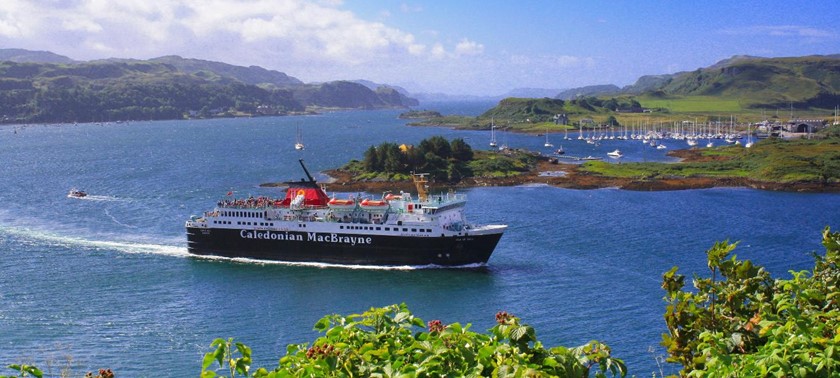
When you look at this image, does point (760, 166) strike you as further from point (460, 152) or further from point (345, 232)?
point (345, 232)

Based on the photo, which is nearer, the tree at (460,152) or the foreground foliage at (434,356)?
the foreground foliage at (434,356)

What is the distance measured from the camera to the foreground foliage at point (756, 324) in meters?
9.52

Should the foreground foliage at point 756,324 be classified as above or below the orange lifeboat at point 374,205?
above

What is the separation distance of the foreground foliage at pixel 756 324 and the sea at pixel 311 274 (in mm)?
10886

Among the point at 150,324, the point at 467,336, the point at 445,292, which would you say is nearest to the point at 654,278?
the point at 445,292

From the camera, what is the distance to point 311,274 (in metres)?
54.0

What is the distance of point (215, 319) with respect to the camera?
4312cm

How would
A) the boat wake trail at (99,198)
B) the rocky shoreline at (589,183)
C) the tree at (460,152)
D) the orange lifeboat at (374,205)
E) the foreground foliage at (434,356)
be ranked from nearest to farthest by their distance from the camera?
the foreground foliage at (434,356), the orange lifeboat at (374,205), the boat wake trail at (99,198), the rocky shoreline at (589,183), the tree at (460,152)

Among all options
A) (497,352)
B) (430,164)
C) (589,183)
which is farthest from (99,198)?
Result: (497,352)

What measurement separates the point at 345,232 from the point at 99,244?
2132cm

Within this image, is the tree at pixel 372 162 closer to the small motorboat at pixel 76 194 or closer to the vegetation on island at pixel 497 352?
the small motorboat at pixel 76 194

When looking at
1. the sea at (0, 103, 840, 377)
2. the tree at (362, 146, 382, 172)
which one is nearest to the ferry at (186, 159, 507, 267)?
the sea at (0, 103, 840, 377)

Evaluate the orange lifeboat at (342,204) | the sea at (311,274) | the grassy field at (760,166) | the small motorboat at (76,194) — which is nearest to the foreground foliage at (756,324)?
the sea at (311,274)

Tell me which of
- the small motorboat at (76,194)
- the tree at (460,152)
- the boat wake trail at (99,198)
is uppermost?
the tree at (460,152)
